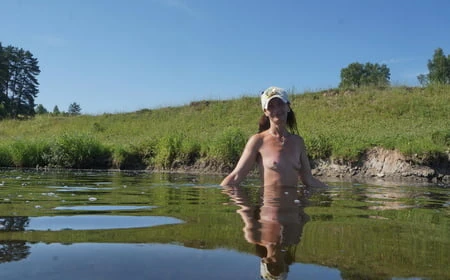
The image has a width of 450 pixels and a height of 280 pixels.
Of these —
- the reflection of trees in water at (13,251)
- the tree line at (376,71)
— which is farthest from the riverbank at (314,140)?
the tree line at (376,71)

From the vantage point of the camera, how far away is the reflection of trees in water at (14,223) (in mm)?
2901

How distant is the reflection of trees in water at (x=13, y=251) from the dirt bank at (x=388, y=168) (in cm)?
1169

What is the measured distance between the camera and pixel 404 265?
202cm

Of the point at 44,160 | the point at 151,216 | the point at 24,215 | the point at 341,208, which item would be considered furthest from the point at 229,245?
the point at 44,160

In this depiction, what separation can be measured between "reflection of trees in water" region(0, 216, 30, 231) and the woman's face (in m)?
2.93

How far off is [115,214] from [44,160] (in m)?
14.5

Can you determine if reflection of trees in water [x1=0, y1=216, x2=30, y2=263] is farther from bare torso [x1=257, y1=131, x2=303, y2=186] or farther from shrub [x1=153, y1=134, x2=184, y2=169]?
shrub [x1=153, y1=134, x2=184, y2=169]

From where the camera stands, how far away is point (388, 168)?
13.3 metres

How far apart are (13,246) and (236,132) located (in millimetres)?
13227

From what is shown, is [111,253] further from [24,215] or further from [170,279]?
[24,215]

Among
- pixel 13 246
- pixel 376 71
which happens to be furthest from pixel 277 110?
pixel 376 71

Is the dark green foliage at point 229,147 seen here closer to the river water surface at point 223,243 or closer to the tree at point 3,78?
the river water surface at point 223,243

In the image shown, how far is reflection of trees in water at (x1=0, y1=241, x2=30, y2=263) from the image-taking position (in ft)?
6.73

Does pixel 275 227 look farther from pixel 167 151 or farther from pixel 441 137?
pixel 167 151
